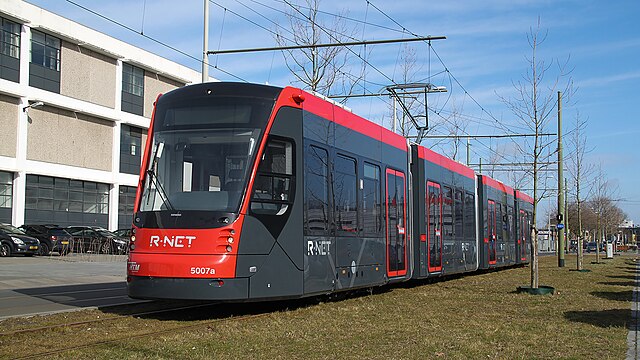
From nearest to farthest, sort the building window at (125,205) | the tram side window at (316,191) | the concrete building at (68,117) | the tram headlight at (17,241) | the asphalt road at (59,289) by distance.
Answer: the tram side window at (316,191)
the asphalt road at (59,289)
the tram headlight at (17,241)
the concrete building at (68,117)
the building window at (125,205)

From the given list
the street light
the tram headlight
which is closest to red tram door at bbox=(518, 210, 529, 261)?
the tram headlight

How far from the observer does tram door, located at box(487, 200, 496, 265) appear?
26.5 meters

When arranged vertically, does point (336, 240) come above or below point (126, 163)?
below

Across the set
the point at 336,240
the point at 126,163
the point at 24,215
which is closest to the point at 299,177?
the point at 336,240

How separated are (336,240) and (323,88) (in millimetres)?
13332

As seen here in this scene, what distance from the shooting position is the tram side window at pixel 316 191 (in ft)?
39.8

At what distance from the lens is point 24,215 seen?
136 feet

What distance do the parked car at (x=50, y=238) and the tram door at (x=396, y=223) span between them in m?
23.7

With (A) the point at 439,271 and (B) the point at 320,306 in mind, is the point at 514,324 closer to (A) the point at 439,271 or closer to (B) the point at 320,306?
(B) the point at 320,306

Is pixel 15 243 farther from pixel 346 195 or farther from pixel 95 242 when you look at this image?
pixel 346 195

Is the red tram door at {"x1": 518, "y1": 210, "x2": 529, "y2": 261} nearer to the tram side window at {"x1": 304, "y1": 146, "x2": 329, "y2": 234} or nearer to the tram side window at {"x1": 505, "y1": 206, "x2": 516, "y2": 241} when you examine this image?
the tram side window at {"x1": 505, "y1": 206, "x2": 516, "y2": 241}

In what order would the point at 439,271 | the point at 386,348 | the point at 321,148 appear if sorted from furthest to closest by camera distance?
the point at 439,271, the point at 321,148, the point at 386,348

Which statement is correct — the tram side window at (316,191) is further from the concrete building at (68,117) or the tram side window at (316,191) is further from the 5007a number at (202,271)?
the concrete building at (68,117)

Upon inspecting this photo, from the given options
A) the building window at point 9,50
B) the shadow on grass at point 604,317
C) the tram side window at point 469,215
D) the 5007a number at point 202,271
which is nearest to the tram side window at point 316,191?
the 5007a number at point 202,271
